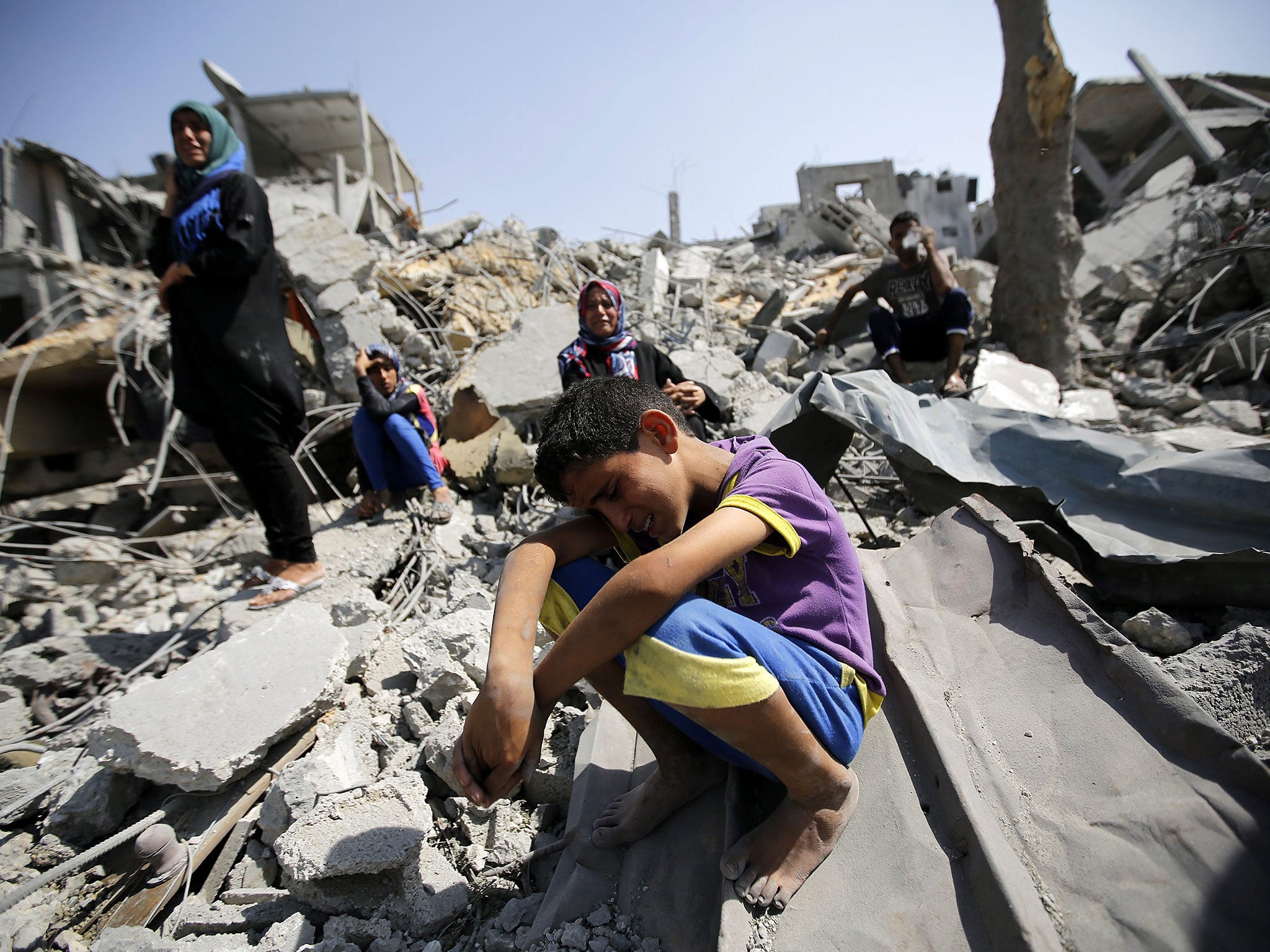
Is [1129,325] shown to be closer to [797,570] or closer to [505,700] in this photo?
[797,570]

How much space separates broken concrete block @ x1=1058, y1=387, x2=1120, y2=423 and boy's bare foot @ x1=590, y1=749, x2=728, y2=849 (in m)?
3.79

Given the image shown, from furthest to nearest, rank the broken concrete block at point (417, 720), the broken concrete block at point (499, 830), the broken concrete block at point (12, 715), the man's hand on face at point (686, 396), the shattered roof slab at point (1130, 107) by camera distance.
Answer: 1. the shattered roof slab at point (1130, 107)
2. the man's hand on face at point (686, 396)
3. the broken concrete block at point (12, 715)
4. the broken concrete block at point (417, 720)
5. the broken concrete block at point (499, 830)

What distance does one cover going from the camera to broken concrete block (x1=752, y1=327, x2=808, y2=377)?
4922 mm

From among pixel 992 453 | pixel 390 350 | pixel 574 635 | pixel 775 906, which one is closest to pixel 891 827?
pixel 775 906

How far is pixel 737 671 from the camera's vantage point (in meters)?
1.04

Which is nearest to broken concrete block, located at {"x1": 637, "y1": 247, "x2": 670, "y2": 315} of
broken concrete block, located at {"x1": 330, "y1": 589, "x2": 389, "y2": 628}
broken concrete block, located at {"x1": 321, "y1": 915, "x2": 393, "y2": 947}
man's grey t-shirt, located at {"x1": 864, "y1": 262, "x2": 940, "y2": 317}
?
man's grey t-shirt, located at {"x1": 864, "y1": 262, "x2": 940, "y2": 317}

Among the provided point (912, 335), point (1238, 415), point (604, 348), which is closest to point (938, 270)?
point (912, 335)

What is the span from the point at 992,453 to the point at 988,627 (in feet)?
4.45

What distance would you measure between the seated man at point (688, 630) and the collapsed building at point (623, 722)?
0.13 m

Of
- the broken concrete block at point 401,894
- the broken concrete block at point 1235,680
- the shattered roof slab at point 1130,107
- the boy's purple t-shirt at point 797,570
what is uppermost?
the shattered roof slab at point 1130,107


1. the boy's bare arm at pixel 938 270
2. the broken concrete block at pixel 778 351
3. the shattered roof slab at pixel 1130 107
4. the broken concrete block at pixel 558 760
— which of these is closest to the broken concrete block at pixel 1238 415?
the boy's bare arm at pixel 938 270

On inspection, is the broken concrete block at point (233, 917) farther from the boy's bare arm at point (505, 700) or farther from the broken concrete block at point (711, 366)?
the broken concrete block at point (711, 366)

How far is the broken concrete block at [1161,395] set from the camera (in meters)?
4.05

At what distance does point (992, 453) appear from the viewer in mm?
2643
